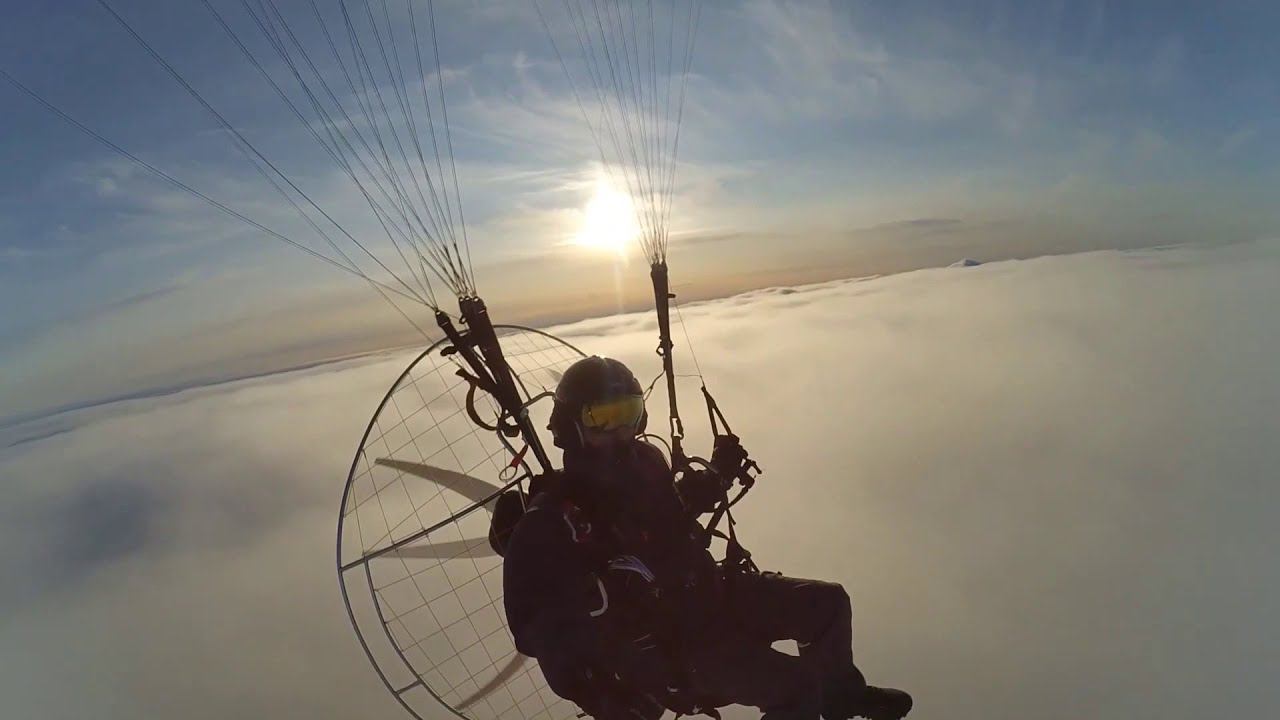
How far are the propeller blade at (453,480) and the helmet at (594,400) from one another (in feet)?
5.01

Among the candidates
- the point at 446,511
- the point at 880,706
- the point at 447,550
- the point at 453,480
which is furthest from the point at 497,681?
the point at 880,706

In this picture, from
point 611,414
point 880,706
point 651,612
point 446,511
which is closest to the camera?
point 611,414

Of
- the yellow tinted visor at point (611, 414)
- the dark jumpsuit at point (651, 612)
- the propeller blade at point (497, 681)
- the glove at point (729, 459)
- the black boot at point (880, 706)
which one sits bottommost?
the propeller blade at point (497, 681)

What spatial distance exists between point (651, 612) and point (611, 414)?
1.09 metres

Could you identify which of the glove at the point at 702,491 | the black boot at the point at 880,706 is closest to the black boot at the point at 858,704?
the black boot at the point at 880,706

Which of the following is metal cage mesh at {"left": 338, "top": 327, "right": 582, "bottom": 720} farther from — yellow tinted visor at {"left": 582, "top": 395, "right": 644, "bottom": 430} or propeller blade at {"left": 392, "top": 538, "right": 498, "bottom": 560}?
yellow tinted visor at {"left": 582, "top": 395, "right": 644, "bottom": 430}

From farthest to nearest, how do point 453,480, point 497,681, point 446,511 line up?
1. point 453,480
2. point 446,511
3. point 497,681

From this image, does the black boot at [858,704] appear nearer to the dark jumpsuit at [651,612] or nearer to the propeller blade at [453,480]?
the dark jumpsuit at [651,612]

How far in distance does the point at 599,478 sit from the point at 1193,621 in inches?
1049

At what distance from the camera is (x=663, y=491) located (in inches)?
124

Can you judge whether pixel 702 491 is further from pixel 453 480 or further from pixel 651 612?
pixel 453 480

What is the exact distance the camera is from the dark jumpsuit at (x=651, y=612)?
2.38 metres

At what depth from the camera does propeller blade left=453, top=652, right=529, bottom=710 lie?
3480 millimetres

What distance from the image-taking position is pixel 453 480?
4328 mm
